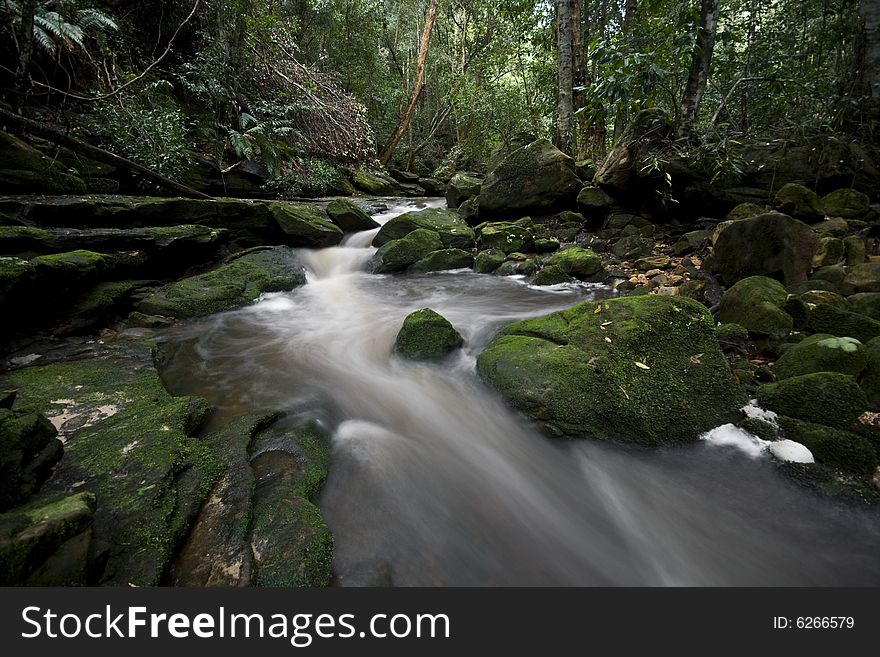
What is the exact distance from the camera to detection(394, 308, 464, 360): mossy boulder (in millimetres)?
4301

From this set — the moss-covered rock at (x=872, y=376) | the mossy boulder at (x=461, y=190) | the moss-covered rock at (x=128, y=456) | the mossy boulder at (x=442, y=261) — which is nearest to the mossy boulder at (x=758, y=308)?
the moss-covered rock at (x=872, y=376)

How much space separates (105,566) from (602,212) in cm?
840

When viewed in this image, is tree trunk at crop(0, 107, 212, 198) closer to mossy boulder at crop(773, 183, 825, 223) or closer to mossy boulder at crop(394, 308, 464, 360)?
mossy boulder at crop(394, 308, 464, 360)

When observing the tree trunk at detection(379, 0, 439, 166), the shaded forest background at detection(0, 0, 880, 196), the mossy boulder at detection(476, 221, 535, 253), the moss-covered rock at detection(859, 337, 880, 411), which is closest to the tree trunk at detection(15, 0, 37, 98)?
the shaded forest background at detection(0, 0, 880, 196)

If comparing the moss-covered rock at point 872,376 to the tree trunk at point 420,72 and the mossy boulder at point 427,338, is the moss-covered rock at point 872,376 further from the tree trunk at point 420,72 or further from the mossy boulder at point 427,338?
the tree trunk at point 420,72

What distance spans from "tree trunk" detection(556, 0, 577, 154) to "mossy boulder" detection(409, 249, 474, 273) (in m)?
4.19

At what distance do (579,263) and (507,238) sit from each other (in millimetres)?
1941

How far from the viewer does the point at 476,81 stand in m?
20.9

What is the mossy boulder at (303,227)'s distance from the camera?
26.9ft

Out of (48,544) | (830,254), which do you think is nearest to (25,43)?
(48,544)

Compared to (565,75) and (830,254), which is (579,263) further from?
(565,75)

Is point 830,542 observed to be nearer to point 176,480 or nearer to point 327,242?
point 176,480

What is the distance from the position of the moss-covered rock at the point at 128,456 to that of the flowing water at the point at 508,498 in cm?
50

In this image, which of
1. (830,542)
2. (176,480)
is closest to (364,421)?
(176,480)
